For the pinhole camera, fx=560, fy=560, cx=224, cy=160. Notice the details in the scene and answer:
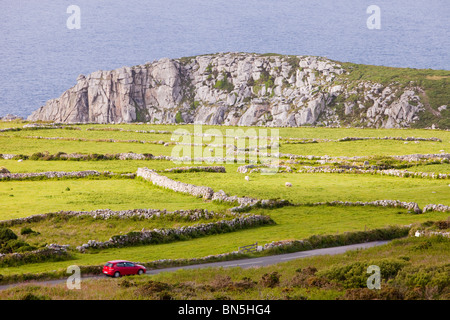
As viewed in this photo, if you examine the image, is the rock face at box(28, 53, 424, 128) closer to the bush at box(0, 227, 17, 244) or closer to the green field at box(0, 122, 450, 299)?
the green field at box(0, 122, 450, 299)

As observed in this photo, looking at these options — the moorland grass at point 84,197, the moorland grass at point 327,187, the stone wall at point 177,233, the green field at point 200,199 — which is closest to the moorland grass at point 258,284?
the green field at point 200,199

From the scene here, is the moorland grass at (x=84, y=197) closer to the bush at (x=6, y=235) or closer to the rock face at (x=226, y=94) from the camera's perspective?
the bush at (x=6, y=235)

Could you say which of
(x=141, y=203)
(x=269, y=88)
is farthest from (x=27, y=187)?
(x=269, y=88)

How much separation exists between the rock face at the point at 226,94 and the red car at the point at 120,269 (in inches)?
5056

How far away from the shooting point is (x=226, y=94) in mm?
183250

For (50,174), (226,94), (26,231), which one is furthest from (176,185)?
(226,94)

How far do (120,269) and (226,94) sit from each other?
520ft

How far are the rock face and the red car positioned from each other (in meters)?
128

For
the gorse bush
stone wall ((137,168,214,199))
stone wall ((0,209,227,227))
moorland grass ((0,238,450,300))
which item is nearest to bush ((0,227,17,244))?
stone wall ((0,209,227,227))

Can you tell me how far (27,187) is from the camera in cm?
5294

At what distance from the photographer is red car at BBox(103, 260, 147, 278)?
2692 cm

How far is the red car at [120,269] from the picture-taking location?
26.9 metres

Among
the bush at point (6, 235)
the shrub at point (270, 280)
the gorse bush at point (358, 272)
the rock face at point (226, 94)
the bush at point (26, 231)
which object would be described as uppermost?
the rock face at point (226, 94)
